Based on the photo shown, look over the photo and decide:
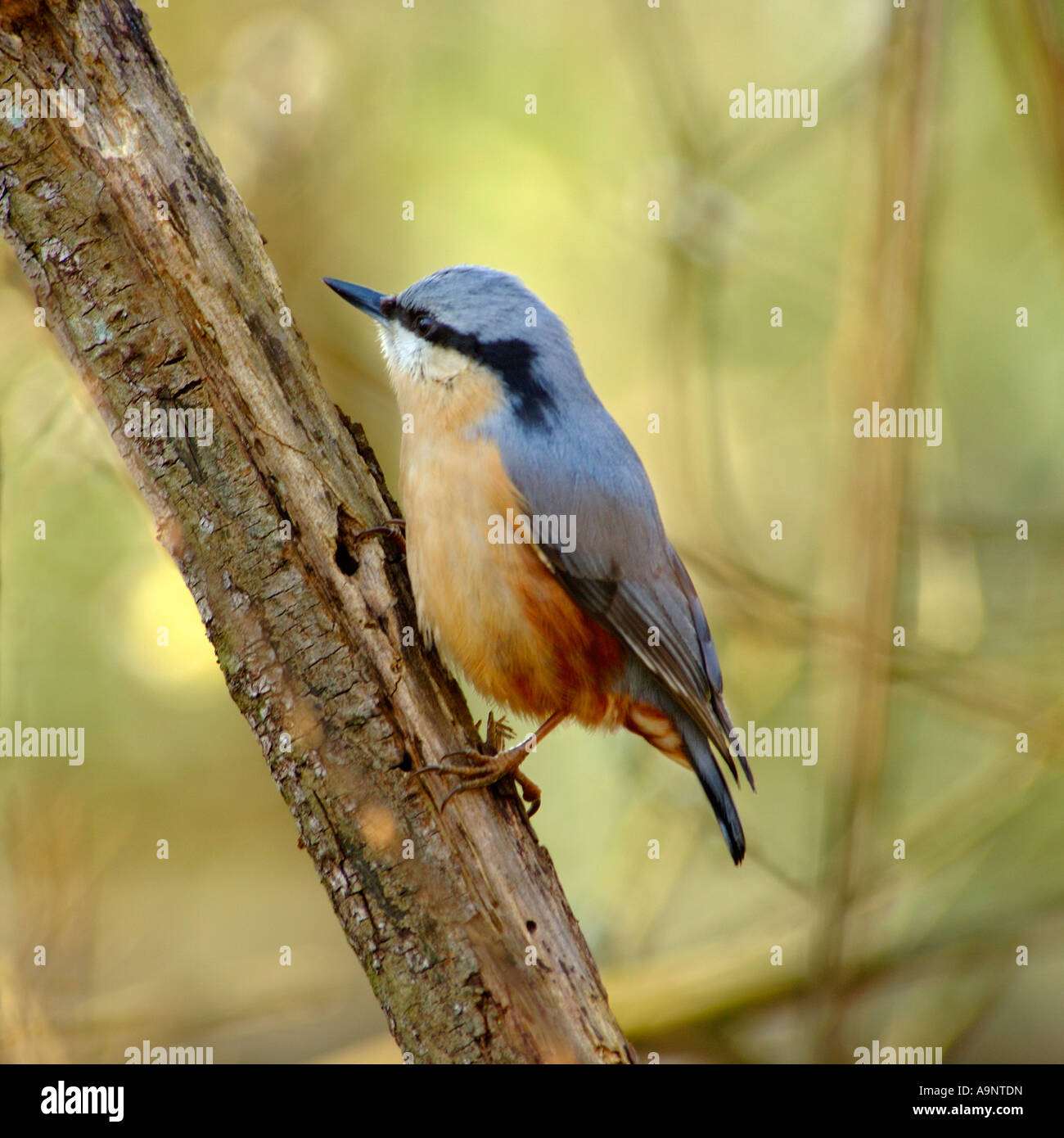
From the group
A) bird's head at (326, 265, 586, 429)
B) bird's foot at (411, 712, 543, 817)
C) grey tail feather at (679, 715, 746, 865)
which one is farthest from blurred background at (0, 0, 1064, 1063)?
bird's foot at (411, 712, 543, 817)

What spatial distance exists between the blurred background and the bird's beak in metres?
1.15

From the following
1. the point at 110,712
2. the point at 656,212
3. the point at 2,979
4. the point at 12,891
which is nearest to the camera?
the point at 2,979

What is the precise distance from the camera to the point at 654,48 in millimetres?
4699

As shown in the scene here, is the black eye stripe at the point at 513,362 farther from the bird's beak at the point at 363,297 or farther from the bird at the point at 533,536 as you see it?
the bird's beak at the point at 363,297

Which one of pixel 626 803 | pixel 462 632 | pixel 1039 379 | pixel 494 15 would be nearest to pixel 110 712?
pixel 626 803

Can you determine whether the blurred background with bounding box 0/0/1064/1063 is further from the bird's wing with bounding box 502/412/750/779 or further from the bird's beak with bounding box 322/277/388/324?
the bird's beak with bounding box 322/277/388/324

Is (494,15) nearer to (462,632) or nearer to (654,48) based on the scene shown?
(654,48)

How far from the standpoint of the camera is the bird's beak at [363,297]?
362cm

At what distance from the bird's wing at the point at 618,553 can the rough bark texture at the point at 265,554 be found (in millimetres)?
657

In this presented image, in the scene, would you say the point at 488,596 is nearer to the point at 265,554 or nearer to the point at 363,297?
the point at 265,554

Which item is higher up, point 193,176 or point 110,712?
point 193,176

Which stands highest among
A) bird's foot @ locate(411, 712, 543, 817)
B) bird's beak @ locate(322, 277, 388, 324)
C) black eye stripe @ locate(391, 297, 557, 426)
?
bird's beak @ locate(322, 277, 388, 324)

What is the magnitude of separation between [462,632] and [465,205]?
142 inches

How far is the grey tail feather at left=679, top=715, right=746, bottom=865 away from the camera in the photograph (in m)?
3.38
